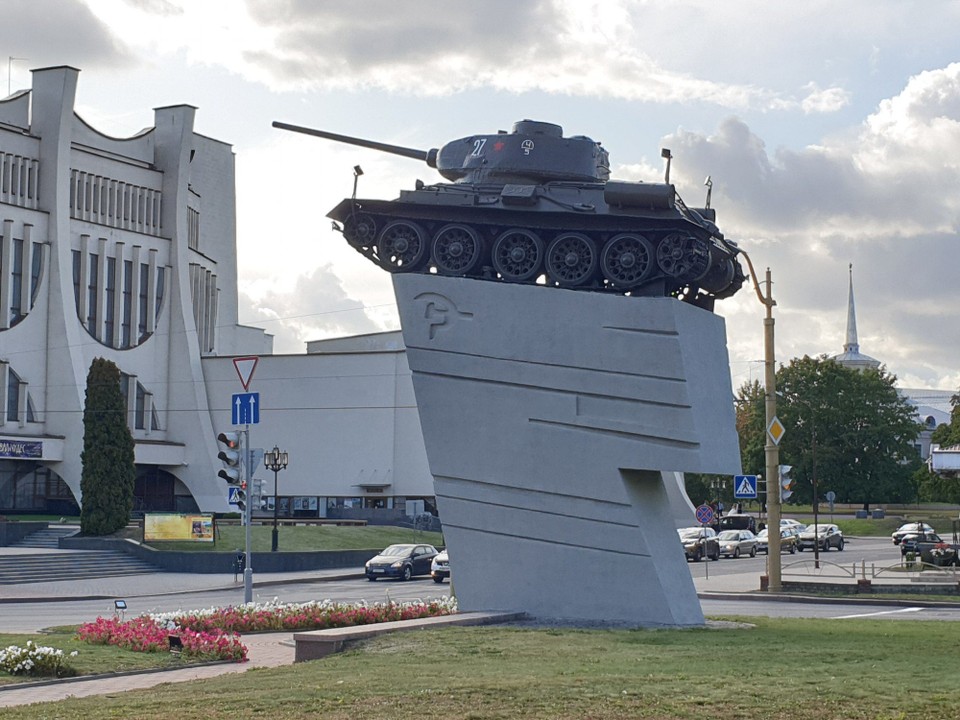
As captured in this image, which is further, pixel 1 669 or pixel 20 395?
pixel 20 395

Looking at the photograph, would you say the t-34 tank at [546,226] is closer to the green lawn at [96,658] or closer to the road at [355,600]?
the road at [355,600]

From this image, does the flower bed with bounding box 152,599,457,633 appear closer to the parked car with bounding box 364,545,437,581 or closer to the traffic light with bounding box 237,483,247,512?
the traffic light with bounding box 237,483,247,512

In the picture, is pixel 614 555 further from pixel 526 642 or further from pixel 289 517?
pixel 289 517

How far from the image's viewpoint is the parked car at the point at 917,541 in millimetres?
44062

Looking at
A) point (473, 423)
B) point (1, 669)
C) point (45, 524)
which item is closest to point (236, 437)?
point (473, 423)

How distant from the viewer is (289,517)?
6481cm

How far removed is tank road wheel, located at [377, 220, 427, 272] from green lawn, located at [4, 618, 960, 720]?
7664 mm

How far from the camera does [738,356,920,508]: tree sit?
81.9m

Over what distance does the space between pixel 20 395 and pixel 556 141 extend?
42.3 metres

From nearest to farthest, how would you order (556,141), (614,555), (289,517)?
(614,555), (556,141), (289,517)

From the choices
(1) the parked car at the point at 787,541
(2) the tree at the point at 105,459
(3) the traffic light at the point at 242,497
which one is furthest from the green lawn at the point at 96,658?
(1) the parked car at the point at 787,541

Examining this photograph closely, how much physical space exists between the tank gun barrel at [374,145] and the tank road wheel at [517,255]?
3397mm

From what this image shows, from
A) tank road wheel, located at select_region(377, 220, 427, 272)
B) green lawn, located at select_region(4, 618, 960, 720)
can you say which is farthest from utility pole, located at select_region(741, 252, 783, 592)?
green lawn, located at select_region(4, 618, 960, 720)

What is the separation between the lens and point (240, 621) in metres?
20.0
